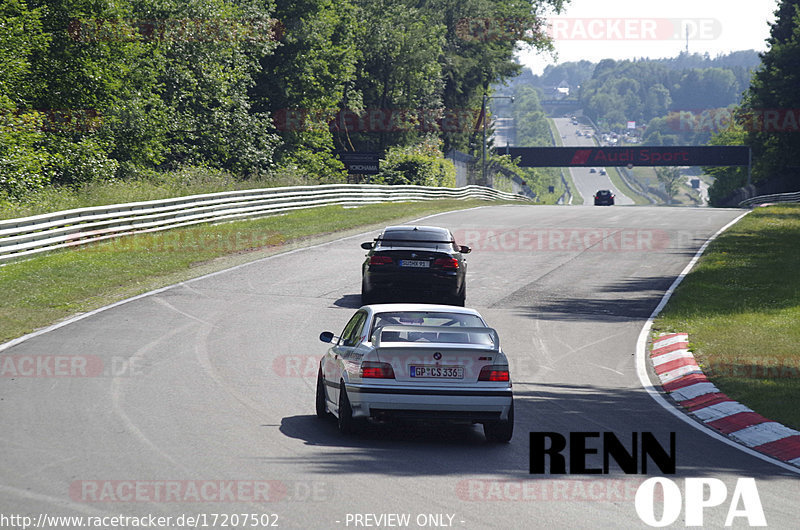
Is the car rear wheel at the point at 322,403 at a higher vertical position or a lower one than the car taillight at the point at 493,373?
lower

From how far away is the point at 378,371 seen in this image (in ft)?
31.5

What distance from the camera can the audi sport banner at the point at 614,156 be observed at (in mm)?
95875

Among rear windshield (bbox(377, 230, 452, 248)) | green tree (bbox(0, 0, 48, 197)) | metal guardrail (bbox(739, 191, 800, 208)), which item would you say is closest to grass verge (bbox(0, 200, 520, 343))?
rear windshield (bbox(377, 230, 452, 248))

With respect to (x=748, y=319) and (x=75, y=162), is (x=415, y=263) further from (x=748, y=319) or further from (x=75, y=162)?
(x=75, y=162)

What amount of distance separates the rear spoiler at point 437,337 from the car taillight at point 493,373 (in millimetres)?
218

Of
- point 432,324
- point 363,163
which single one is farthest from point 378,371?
point 363,163

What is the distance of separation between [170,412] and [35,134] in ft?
91.8

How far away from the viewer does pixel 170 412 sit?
1070 cm

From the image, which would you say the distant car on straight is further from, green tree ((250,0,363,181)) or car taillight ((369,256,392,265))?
green tree ((250,0,363,181))

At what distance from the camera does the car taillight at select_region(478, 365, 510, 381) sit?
9664 mm

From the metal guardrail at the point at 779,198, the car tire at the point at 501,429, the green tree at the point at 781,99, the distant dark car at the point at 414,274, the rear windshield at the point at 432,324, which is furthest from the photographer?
the green tree at the point at 781,99

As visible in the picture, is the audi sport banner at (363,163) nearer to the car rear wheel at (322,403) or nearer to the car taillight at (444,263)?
the car taillight at (444,263)

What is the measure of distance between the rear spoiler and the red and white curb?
2892 mm

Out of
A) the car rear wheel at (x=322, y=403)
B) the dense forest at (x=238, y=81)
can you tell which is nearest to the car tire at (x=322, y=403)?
the car rear wheel at (x=322, y=403)
